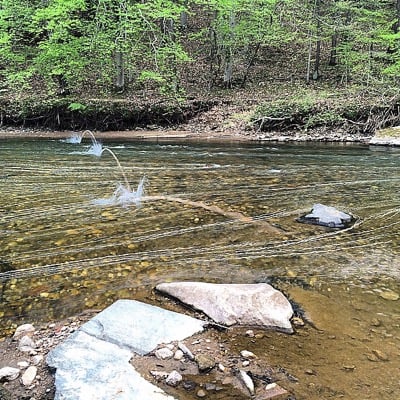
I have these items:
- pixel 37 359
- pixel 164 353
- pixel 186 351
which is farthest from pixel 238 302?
pixel 37 359

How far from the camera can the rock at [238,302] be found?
289cm

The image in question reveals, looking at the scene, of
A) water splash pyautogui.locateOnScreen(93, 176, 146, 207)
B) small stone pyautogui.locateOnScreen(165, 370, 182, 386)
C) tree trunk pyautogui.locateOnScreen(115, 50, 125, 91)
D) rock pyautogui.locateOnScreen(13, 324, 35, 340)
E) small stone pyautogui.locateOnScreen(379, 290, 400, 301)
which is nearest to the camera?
small stone pyautogui.locateOnScreen(165, 370, 182, 386)

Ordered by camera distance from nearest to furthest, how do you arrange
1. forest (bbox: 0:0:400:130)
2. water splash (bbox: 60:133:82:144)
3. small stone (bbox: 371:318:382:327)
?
small stone (bbox: 371:318:382:327) < water splash (bbox: 60:133:82:144) < forest (bbox: 0:0:400:130)

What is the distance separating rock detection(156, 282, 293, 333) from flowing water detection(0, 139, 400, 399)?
179 millimetres

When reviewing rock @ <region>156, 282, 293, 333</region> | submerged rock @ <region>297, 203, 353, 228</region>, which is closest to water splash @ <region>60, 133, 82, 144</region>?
submerged rock @ <region>297, 203, 353, 228</region>

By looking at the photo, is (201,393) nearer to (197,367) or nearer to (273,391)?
(197,367)

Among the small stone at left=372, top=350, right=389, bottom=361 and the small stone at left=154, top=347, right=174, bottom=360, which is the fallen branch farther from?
the small stone at left=154, top=347, right=174, bottom=360

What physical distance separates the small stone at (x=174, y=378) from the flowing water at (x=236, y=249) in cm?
54

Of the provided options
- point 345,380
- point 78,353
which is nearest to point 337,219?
point 345,380

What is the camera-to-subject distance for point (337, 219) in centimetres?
505

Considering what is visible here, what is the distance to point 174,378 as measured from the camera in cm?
226


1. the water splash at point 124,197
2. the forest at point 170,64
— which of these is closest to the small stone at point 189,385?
the water splash at point 124,197

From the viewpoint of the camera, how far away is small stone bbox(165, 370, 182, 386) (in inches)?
87.5

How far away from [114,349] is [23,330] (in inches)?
28.6
